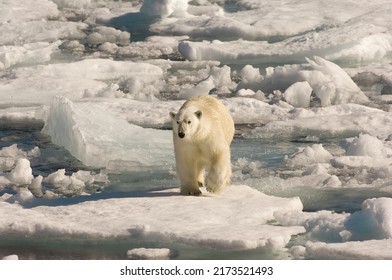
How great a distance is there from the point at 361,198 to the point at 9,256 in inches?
115

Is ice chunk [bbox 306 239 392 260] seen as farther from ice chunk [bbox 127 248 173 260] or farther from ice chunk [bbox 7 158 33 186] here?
ice chunk [bbox 7 158 33 186]

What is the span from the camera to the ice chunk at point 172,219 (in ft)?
20.7

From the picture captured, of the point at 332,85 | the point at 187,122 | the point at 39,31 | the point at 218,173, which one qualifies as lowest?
the point at 332,85

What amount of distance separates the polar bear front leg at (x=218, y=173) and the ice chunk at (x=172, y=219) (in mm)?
81

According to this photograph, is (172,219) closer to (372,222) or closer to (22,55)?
(372,222)

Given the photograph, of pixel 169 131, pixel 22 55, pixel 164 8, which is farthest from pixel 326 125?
pixel 164 8

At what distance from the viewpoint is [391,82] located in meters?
12.5

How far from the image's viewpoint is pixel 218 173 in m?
7.20

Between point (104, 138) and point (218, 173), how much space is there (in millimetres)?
2447

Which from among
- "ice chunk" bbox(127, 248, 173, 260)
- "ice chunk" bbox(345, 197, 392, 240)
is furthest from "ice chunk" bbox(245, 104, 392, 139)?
"ice chunk" bbox(127, 248, 173, 260)

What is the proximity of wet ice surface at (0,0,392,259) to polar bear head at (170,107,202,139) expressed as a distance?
52 cm

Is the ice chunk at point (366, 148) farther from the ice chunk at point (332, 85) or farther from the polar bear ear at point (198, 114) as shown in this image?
the ice chunk at point (332, 85)

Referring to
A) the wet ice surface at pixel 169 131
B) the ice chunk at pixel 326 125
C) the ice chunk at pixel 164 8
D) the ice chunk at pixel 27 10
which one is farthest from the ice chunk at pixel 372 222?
the ice chunk at pixel 27 10

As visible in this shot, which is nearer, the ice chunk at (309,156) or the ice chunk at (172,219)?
the ice chunk at (172,219)
